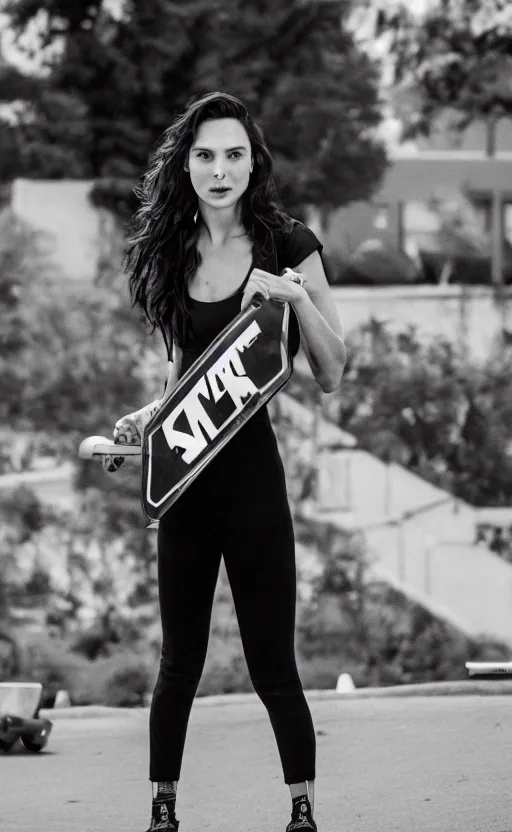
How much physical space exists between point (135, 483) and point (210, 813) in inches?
187

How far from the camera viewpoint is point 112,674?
7926mm

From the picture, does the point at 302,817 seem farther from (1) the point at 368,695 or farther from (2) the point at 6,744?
(1) the point at 368,695

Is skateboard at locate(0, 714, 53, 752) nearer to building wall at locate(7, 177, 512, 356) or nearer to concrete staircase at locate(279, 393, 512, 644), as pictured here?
concrete staircase at locate(279, 393, 512, 644)

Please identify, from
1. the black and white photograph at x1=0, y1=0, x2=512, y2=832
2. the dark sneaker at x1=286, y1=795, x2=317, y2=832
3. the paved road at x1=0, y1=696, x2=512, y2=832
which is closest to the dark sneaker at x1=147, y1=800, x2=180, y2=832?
the dark sneaker at x1=286, y1=795, x2=317, y2=832

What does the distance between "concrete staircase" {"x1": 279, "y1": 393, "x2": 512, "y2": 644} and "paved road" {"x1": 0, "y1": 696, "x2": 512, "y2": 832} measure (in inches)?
113

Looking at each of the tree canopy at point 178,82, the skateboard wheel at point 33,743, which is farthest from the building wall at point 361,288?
the skateboard wheel at point 33,743

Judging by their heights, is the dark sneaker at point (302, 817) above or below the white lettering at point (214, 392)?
below

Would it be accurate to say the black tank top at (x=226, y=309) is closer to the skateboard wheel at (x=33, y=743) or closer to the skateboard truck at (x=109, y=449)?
the skateboard truck at (x=109, y=449)

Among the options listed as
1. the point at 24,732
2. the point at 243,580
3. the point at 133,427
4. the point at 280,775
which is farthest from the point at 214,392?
the point at 24,732

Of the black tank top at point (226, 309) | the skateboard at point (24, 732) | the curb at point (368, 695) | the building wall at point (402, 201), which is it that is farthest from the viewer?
Answer: the building wall at point (402, 201)

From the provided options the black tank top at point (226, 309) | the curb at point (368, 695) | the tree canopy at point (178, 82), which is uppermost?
the tree canopy at point (178, 82)

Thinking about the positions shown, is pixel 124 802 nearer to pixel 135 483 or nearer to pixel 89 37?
pixel 135 483

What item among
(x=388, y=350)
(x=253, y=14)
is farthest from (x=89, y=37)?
(x=388, y=350)

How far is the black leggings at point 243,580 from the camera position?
318 centimetres
